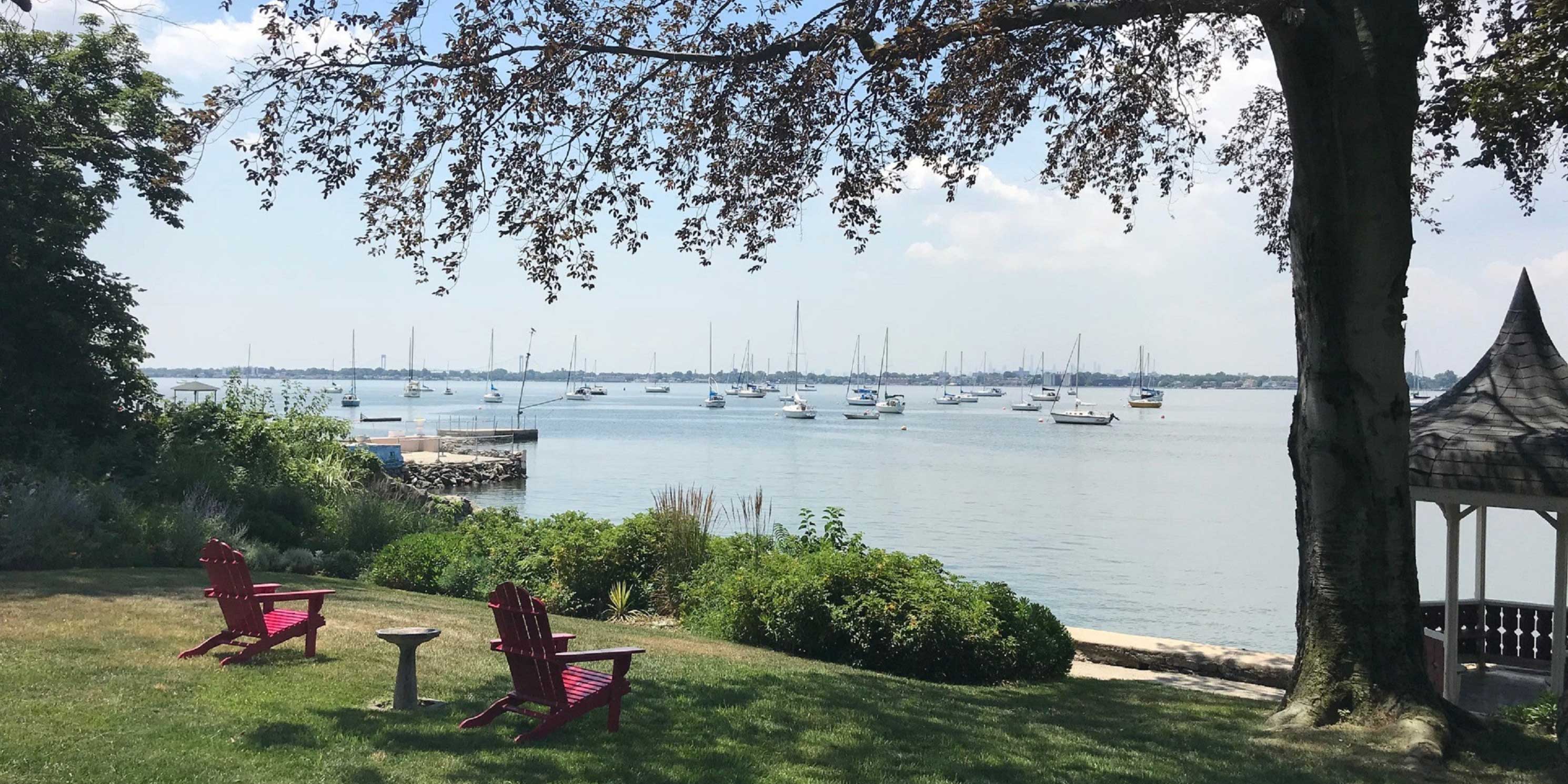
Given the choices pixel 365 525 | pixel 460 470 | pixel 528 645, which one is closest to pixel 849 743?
pixel 528 645

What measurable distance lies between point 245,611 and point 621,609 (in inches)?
247

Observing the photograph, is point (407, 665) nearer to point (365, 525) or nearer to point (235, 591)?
point (235, 591)

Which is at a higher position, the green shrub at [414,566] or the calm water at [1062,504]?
the green shrub at [414,566]

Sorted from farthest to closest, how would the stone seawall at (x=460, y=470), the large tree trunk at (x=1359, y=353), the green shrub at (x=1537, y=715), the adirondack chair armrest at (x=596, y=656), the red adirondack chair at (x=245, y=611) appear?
the stone seawall at (x=460, y=470) < the red adirondack chair at (x=245, y=611) < the green shrub at (x=1537, y=715) < the large tree trunk at (x=1359, y=353) < the adirondack chair armrest at (x=596, y=656)

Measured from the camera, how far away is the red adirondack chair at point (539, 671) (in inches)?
270

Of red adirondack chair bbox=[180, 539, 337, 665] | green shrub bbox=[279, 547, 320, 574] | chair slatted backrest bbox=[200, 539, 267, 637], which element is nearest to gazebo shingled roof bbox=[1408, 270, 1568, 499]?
red adirondack chair bbox=[180, 539, 337, 665]

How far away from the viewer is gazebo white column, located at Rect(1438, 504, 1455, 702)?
34.2ft

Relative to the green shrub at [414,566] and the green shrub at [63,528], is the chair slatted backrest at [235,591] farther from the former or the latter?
the green shrub at [414,566]

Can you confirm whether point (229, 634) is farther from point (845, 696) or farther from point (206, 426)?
point (206, 426)

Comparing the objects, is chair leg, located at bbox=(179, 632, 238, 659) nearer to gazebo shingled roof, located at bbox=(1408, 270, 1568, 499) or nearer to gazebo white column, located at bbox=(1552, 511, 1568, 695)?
gazebo shingled roof, located at bbox=(1408, 270, 1568, 499)

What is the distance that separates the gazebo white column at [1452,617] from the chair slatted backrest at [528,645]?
27.6 ft

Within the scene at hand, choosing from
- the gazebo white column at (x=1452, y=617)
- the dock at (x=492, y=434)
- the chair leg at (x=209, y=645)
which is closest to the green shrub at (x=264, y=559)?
the chair leg at (x=209, y=645)

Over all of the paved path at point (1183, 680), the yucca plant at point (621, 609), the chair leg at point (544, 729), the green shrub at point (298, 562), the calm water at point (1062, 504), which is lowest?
the calm water at point (1062, 504)

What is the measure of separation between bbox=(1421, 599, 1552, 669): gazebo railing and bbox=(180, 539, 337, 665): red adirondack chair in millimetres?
11581
